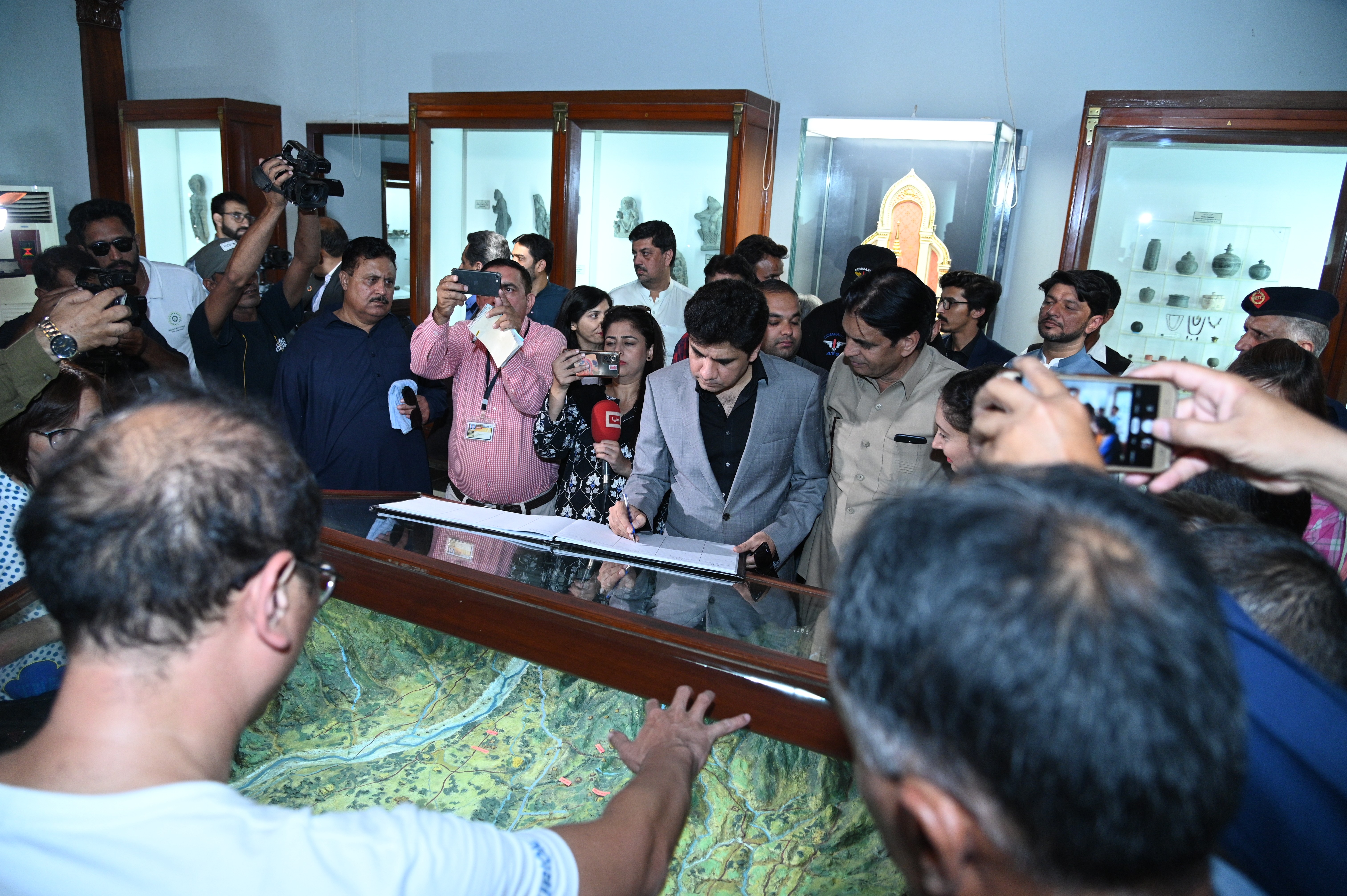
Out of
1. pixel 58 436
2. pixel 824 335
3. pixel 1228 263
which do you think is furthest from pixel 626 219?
pixel 58 436

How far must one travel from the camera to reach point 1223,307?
15.2 feet

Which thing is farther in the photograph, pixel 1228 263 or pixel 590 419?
pixel 1228 263

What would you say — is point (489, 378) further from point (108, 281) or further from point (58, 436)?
point (58, 436)

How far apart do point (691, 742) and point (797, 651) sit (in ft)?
0.93

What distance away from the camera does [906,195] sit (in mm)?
5016

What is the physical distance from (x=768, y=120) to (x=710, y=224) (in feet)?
2.56

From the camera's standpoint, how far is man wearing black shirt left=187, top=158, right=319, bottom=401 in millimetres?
3686

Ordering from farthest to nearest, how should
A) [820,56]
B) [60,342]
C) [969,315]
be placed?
[820,56] → [969,315] → [60,342]

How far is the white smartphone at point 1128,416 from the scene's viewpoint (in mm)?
1146

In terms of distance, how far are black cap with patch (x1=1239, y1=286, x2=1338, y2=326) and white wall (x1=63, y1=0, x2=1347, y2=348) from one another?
5.19 ft

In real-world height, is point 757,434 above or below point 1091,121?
below

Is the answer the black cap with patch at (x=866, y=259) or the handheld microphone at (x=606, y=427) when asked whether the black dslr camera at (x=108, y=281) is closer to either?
the handheld microphone at (x=606, y=427)

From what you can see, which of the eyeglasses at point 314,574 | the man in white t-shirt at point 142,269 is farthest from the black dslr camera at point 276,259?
the eyeglasses at point 314,574

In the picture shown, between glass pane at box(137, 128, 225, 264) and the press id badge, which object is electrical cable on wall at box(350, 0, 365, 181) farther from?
the press id badge
